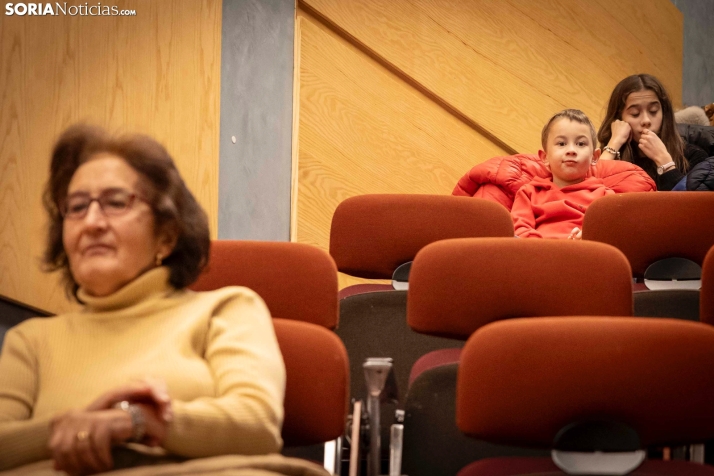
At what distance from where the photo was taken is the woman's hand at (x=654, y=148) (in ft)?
7.70

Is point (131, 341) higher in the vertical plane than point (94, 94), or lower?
lower

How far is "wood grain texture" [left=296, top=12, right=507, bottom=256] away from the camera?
267 cm

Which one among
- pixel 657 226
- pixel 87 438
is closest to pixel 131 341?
pixel 87 438

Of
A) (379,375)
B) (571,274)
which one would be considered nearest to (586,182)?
(571,274)

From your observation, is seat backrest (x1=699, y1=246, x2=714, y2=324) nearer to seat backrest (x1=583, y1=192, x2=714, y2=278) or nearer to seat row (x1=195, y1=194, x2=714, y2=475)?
seat row (x1=195, y1=194, x2=714, y2=475)

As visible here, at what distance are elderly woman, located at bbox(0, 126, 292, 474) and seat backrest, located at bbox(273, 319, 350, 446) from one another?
0.19 ft

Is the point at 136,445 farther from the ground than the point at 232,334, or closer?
closer

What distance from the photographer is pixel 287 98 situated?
8.66ft

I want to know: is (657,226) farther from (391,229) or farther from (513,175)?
(513,175)

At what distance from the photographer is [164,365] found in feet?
3.17

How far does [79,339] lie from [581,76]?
244 cm

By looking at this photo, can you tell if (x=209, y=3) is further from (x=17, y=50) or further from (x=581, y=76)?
(x=581, y=76)

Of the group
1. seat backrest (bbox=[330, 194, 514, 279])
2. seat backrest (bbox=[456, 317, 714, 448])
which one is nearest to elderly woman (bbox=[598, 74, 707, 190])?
seat backrest (bbox=[330, 194, 514, 279])

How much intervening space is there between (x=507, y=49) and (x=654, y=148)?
758mm
